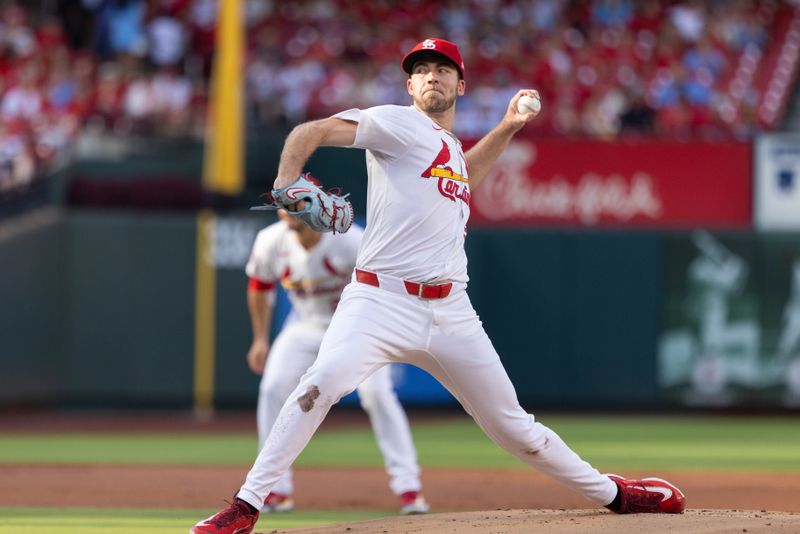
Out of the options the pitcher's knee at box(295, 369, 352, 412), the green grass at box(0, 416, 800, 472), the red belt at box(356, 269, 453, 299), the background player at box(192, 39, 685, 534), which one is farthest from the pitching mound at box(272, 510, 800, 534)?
the green grass at box(0, 416, 800, 472)

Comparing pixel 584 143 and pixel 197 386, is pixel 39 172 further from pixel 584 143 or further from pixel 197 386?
pixel 584 143

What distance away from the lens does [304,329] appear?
7.68m

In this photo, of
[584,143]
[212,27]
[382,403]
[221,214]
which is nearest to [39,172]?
[221,214]

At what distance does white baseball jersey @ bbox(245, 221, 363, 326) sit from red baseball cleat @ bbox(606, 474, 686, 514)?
7.92 feet

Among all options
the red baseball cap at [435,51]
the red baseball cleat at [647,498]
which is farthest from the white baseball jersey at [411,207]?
the red baseball cleat at [647,498]

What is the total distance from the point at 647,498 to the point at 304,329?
2.57 metres

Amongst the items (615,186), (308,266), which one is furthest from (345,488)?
(615,186)

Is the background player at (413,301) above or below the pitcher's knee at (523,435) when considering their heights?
above

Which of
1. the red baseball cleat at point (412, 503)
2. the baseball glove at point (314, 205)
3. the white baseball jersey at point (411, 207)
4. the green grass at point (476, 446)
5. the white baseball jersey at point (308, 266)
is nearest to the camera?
the baseball glove at point (314, 205)

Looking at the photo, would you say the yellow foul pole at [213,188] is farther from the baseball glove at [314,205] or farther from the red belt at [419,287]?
the baseball glove at [314,205]

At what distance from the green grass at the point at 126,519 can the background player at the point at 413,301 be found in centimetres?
123

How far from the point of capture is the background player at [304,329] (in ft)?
24.3

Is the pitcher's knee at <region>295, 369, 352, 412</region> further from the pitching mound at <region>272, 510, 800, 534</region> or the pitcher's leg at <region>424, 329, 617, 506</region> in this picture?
the pitching mound at <region>272, 510, 800, 534</region>

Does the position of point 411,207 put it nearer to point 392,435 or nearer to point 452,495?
point 392,435
